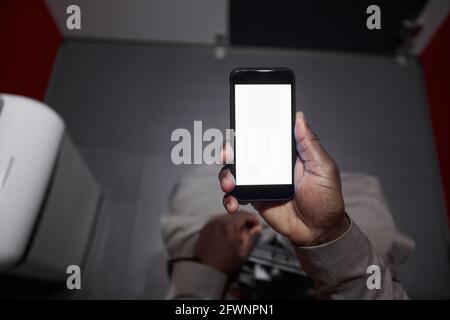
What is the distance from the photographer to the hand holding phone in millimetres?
480

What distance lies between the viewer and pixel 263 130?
0.45 metres

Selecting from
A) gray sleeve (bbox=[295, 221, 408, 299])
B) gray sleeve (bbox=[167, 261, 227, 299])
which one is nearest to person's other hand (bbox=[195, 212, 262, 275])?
gray sleeve (bbox=[167, 261, 227, 299])

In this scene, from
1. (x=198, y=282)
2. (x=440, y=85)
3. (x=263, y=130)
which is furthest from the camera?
(x=440, y=85)

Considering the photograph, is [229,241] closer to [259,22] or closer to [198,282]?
[198,282]

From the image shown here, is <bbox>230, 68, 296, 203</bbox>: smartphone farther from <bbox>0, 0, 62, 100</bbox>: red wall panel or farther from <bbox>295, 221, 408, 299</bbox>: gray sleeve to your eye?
<bbox>0, 0, 62, 100</bbox>: red wall panel

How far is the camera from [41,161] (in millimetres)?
554

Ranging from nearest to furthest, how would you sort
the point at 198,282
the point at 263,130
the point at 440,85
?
the point at 263,130
the point at 198,282
the point at 440,85

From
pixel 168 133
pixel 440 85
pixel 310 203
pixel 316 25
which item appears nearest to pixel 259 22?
pixel 316 25

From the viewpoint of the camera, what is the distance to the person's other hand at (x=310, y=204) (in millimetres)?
482

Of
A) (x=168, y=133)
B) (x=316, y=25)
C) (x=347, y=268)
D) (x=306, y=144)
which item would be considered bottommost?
(x=347, y=268)

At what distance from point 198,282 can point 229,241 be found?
0.10 meters
